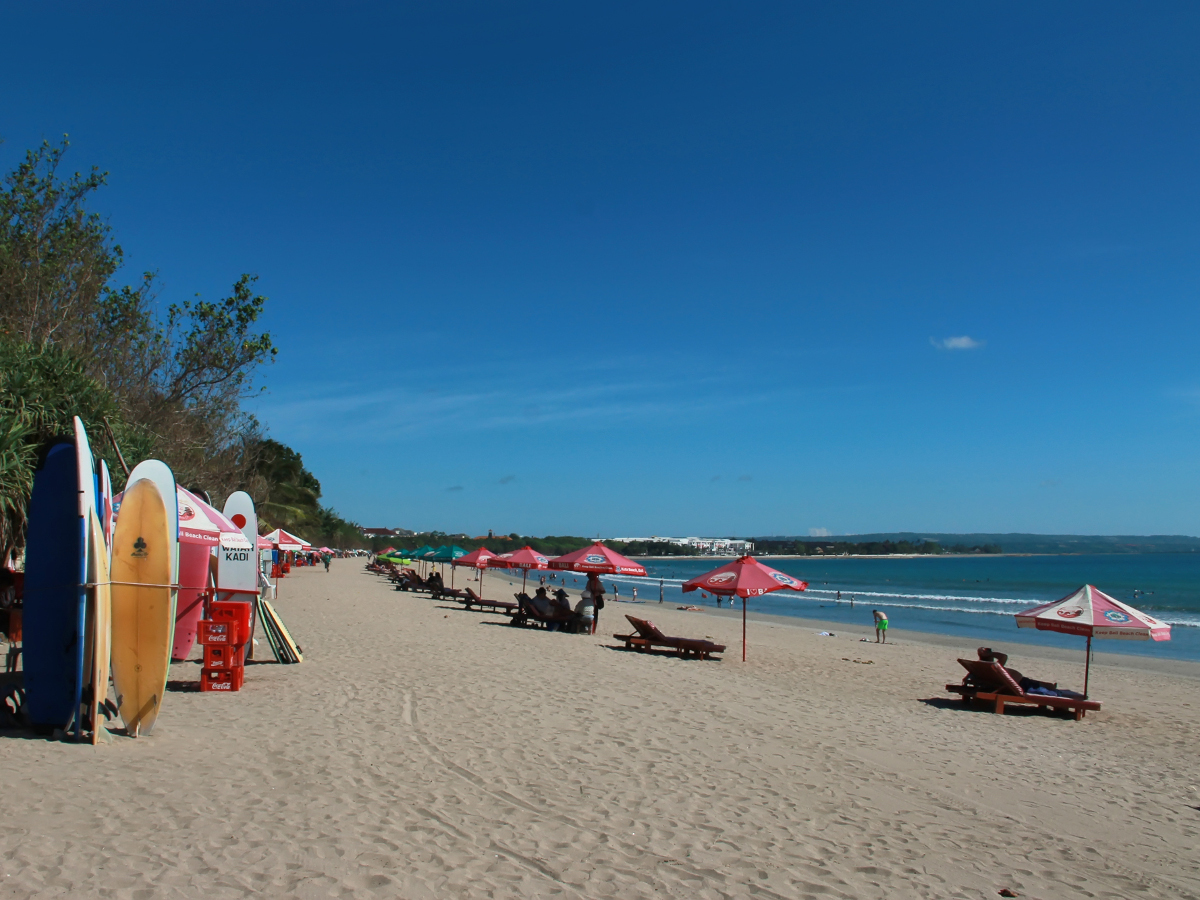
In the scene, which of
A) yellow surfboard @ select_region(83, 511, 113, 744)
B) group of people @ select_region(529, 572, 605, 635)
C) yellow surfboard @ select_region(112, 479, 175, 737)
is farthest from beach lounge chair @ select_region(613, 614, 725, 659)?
yellow surfboard @ select_region(83, 511, 113, 744)

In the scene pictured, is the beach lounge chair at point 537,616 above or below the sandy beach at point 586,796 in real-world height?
below

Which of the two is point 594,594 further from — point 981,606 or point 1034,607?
point 981,606

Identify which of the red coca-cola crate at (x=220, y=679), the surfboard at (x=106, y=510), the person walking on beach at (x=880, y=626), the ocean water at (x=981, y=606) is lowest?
the ocean water at (x=981, y=606)

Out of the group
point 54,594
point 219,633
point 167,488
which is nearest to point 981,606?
point 219,633

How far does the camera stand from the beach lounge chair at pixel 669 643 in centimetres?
1395

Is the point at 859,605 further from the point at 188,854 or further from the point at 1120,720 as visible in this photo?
the point at 188,854

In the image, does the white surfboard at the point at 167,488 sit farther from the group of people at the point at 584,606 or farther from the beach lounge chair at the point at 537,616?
the beach lounge chair at the point at 537,616

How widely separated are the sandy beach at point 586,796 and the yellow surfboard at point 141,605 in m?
0.34

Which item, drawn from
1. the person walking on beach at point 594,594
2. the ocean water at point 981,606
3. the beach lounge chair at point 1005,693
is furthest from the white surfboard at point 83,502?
the ocean water at point 981,606

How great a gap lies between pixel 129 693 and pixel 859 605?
41300mm

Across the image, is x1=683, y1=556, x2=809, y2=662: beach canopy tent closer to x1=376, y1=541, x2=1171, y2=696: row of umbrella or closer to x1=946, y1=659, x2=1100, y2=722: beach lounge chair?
x1=376, y1=541, x2=1171, y2=696: row of umbrella

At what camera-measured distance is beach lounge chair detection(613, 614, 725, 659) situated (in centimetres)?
1395

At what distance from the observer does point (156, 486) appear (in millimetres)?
6727

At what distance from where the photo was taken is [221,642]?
8.62 m
